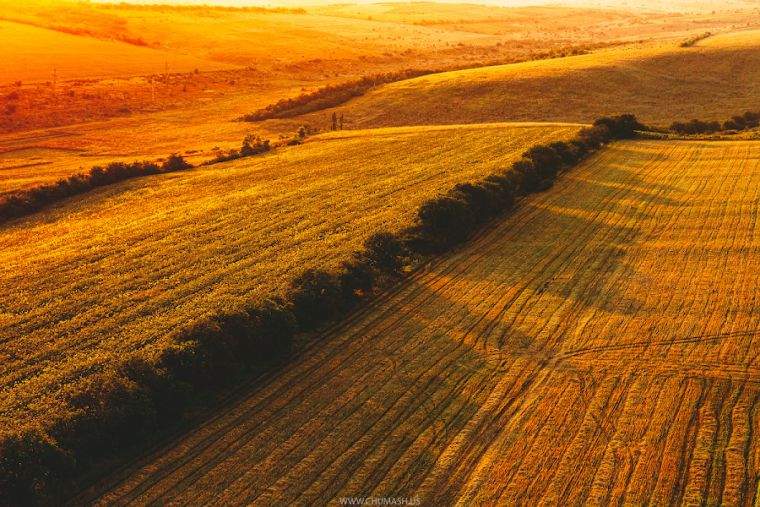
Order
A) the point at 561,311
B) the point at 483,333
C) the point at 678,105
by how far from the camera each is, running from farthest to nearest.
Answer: the point at 678,105, the point at 561,311, the point at 483,333

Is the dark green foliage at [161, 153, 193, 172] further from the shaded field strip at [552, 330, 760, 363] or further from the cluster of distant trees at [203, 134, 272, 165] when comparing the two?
the shaded field strip at [552, 330, 760, 363]

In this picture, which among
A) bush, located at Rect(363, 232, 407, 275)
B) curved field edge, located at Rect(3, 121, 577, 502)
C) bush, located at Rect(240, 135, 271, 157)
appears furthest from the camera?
bush, located at Rect(240, 135, 271, 157)

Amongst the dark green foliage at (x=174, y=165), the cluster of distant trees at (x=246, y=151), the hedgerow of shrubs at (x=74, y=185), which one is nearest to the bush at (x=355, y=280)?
the hedgerow of shrubs at (x=74, y=185)

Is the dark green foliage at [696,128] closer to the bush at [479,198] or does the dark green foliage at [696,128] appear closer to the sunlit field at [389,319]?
the sunlit field at [389,319]

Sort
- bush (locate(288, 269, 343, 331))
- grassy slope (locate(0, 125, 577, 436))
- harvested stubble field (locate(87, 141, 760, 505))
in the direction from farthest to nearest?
bush (locate(288, 269, 343, 331)) → grassy slope (locate(0, 125, 577, 436)) → harvested stubble field (locate(87, 141, 760, 505))

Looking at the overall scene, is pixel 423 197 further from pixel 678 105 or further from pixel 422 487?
pixel 678 105

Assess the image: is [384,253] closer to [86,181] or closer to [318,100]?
[86,181]

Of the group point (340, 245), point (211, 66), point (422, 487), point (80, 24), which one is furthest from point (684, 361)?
point (80, 24)

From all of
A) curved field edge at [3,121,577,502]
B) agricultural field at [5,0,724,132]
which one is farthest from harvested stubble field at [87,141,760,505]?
agricultural field at [5,0,724,132]

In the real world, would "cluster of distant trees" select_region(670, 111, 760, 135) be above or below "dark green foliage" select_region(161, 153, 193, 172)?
above
